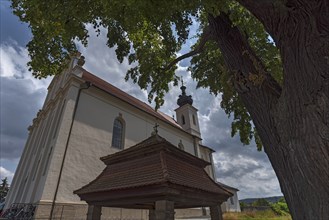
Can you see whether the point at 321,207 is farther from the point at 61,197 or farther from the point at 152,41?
the point at 61,197

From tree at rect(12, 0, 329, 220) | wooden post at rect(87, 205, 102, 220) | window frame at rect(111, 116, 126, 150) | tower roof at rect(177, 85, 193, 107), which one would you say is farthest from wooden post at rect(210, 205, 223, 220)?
tower roof at rect(177, 85, 193, 107)

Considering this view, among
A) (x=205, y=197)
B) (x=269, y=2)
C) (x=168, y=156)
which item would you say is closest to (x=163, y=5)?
(x=269, y=2)

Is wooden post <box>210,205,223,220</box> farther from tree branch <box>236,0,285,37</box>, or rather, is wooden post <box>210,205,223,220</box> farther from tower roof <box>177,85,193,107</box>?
tower roof <box>177,85,193,107</box>

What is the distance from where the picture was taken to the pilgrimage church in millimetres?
5672

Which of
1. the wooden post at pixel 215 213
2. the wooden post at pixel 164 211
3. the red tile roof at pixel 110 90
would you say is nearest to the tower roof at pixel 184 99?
the red tile roof at pixel 110 90

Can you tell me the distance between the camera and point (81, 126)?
14.2 m

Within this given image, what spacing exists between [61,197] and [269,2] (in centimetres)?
1269

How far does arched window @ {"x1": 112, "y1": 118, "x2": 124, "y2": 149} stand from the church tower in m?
12.9

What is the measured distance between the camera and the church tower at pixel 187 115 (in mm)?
29145

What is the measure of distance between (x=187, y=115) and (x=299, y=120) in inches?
1061

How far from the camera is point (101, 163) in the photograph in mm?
14359

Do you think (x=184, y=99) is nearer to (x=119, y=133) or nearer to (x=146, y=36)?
(x=119, y=133)

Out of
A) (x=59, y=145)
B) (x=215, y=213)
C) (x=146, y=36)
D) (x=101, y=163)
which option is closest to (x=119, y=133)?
(x=101, y=163)

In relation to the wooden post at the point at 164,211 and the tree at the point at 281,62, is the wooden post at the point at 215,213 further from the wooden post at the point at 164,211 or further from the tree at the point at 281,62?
the tree at the point at 281,62
